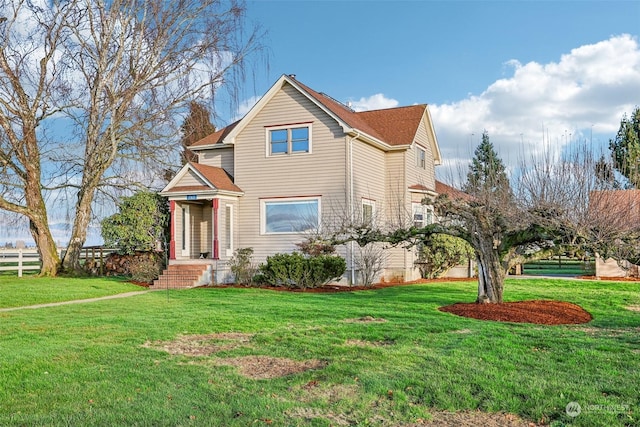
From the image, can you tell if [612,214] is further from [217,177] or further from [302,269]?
[217,177]

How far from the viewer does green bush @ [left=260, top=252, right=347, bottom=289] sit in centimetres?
1797

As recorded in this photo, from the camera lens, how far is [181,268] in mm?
19547

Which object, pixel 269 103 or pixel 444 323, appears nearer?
pixel 444 323

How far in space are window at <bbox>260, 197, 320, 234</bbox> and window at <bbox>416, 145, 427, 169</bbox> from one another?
5651 mm

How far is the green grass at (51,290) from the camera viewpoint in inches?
569

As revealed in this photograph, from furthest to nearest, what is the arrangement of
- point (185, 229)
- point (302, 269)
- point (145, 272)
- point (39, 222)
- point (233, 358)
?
point (39, 222), point (185, 229), point (145, 272), point (302, 269), point (233, 358)

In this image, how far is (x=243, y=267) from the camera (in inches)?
754

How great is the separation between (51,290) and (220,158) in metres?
8.24

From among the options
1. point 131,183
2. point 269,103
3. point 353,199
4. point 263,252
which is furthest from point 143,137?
point 353,199

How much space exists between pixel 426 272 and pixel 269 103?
8.76m

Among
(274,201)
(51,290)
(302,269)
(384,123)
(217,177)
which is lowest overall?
(51,290)

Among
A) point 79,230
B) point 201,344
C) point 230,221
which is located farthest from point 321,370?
point 79,230

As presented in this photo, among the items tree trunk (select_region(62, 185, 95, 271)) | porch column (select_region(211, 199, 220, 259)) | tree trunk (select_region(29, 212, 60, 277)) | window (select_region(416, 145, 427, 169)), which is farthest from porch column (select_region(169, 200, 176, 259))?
window (select_region(416, 145, 427, 169))

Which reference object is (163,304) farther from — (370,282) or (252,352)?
(370,282)
